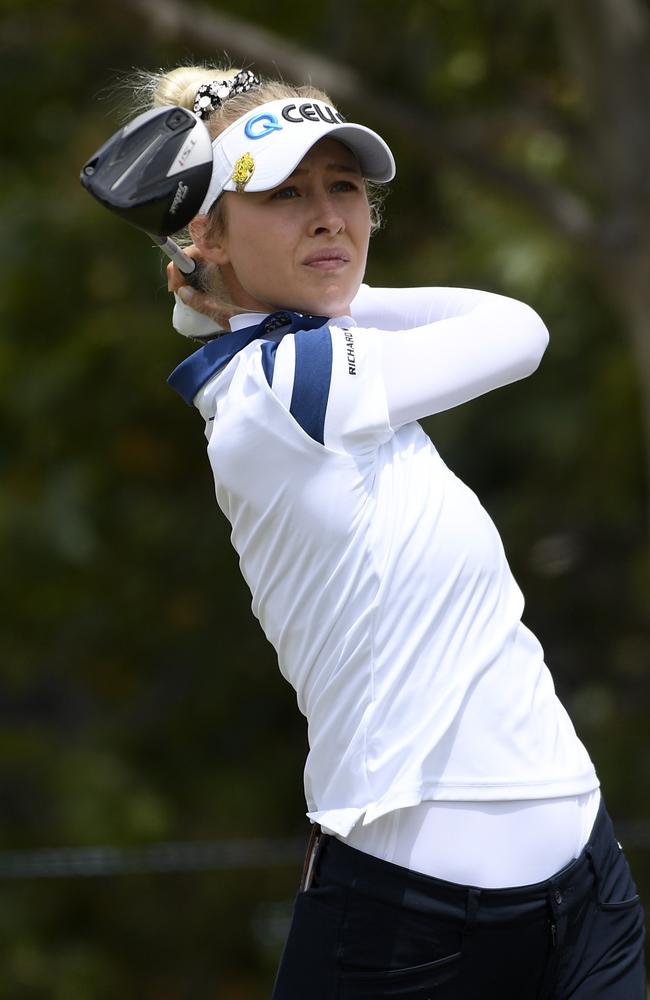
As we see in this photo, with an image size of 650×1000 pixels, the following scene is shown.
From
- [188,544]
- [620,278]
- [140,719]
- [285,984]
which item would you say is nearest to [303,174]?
[285,984]

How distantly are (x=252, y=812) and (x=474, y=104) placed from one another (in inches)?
132

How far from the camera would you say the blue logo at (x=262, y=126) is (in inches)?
70.4

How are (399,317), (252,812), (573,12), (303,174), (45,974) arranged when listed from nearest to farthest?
(303,174)
(399,317)
(573,12)
(45,974)
(252,812)

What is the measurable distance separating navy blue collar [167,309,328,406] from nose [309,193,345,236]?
0.33 ft

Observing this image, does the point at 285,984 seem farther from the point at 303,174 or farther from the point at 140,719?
the point at 140,719

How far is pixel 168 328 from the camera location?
644 cm

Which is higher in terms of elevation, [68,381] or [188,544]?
[68,381]

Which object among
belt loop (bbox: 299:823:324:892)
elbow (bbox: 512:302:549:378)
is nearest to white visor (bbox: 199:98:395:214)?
elbow (bbox: 512:302:549:378)

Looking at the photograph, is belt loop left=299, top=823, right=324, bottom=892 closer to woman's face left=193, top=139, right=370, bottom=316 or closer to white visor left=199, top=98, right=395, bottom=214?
woman's face left=193, top=139, right=370, bottom=316

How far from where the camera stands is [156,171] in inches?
69.1

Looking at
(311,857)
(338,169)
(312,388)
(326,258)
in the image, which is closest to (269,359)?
(312,388)

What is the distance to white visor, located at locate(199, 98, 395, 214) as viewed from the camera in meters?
1.76

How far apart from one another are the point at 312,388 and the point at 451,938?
0.61m

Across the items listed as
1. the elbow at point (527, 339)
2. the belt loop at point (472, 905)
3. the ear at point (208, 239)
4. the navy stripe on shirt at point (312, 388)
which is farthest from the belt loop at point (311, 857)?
the ear at point (208, 239)
